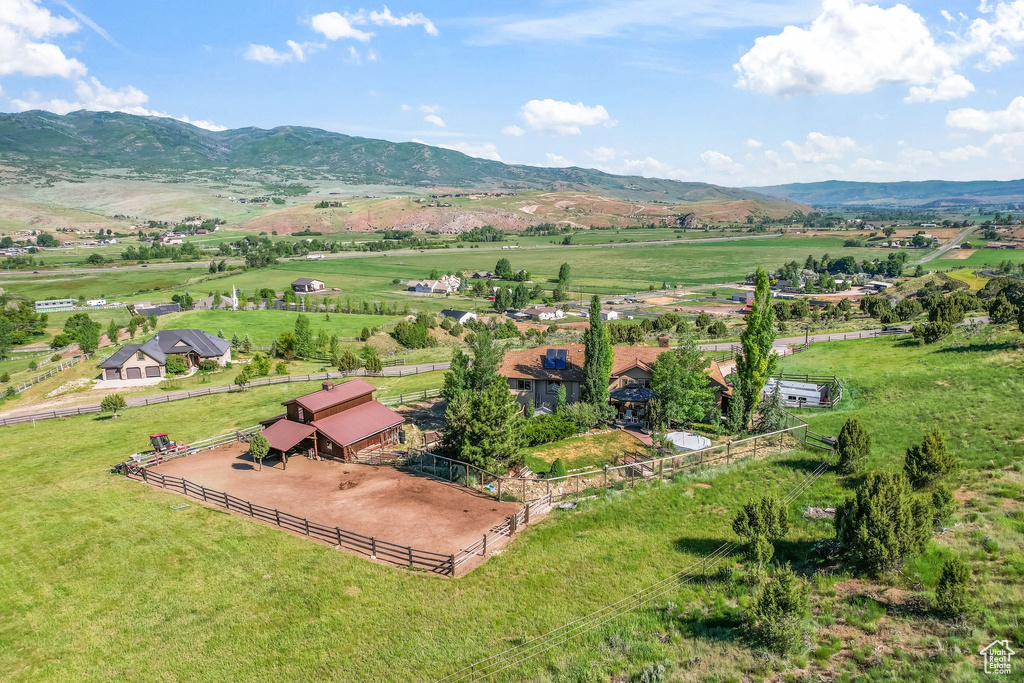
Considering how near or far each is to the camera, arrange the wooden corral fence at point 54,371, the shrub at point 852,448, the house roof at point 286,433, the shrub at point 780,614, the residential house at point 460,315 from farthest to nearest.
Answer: the residential house at point 460,315, the wooden corral fence at point 54,371, the house roof at point 286,433, the shrub at point 852,448, the shrub at point 780,614

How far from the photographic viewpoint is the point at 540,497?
33.5 m

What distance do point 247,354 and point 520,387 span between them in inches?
2082

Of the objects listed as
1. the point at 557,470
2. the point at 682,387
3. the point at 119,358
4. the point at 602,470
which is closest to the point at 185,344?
the point at 119,358

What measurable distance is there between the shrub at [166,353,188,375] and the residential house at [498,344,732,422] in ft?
153

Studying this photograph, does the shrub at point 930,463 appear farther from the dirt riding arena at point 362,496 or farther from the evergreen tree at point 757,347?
the dirt riding arena at point 362,496

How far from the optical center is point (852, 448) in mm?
32906

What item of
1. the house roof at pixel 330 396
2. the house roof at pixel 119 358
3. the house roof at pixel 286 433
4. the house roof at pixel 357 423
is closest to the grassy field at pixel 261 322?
the house roof at pixel 119 358

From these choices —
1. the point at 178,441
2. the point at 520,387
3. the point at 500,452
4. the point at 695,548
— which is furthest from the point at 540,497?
the point at 178,441

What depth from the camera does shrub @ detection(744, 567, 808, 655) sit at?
719 inches

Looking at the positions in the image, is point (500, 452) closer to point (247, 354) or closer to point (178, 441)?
point (178, 441)

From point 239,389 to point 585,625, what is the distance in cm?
5597

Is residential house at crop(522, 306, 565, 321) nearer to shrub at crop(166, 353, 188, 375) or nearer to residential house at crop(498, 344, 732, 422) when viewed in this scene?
shrub at crop(166, 353, 188, 375)

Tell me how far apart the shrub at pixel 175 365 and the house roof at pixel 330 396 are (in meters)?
39.6

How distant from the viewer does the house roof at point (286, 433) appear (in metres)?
39.2
